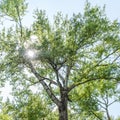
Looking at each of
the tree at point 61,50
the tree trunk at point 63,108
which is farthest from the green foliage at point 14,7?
the tree trunk at point 63,108

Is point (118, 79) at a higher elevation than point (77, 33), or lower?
lower

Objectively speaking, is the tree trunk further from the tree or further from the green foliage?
the green foliage

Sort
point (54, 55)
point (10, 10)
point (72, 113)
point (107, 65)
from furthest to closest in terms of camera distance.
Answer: point (72, 113)
point (10, 10)
point (107, 65)
point (54, 55)

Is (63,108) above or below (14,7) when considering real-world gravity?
below

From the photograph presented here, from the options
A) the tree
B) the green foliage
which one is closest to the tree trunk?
the tree

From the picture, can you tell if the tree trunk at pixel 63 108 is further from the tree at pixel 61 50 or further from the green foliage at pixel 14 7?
the green foliage at pixel 14 7

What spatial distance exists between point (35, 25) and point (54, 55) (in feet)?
13.6

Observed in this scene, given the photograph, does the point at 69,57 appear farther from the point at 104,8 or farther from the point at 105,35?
the point at 104,8

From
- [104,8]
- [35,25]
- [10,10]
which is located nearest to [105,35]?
[104,8]

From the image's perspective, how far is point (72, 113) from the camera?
119ft

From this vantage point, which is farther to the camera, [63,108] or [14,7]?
[14,7]

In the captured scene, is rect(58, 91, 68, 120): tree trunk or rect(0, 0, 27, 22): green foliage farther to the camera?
rect(0, 0, 27, 22): green foliage

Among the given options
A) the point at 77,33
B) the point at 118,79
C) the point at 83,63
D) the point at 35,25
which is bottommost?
the point at 118,79

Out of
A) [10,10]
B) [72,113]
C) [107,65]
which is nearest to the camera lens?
[107,65]
